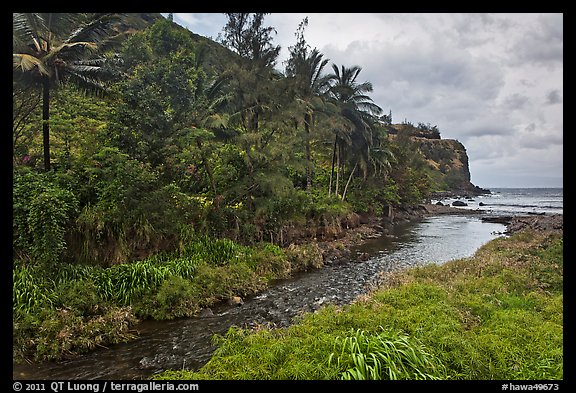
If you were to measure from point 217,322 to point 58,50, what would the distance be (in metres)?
10.7

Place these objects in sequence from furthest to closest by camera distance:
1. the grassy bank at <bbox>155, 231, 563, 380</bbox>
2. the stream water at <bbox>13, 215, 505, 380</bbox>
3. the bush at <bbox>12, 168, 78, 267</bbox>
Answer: the bush at <bbox>12, 168, 78, 267</bbox> → the stream water at <bbox>13, 215, 505, 380</bbox> → the grassy bank at <bbox>155, 231, 563, 380</bbox>

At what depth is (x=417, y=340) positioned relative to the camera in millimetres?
5852

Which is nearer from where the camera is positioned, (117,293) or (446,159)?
(117,293)

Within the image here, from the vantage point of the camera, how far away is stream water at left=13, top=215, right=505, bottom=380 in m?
6.95

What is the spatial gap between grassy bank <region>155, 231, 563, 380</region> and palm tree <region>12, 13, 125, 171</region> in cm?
1034

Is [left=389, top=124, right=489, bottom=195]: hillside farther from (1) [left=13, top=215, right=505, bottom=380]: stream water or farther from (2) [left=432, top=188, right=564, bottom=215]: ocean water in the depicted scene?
(1) [left=13, top=215, right=505, bottom=380]: stream water

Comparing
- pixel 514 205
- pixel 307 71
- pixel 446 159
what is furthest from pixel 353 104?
pixel 446 159

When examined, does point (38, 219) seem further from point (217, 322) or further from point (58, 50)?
point (58, 50)

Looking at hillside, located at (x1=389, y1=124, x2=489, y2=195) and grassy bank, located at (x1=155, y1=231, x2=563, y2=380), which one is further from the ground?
hillside, located at (x1=389, y1=124, x2=489, y2=195)

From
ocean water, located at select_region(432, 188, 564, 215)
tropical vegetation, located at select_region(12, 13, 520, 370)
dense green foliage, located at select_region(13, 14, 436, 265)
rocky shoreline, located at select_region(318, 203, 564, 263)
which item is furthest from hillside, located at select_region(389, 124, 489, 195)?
tropical vegetation, located at select_region(12, 13, 520, 370)

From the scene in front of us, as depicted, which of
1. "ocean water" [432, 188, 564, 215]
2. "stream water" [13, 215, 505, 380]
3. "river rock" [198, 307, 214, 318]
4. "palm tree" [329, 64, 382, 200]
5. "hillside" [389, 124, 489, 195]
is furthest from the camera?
"hillside" [389, 124, 489, 195]

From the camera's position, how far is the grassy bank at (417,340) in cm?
523

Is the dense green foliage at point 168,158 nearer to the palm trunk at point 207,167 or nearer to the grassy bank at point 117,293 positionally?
the palm trunk at point 207,167
